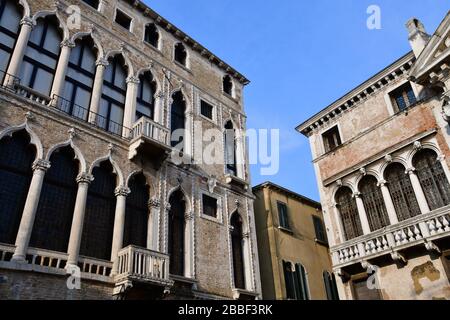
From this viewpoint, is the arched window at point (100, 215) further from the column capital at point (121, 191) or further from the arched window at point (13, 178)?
the arched window at point (13, 178)

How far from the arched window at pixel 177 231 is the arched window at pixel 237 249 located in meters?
2.50

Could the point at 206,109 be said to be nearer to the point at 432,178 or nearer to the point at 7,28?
the point at 7,28

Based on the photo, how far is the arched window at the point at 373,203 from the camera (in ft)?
47.0

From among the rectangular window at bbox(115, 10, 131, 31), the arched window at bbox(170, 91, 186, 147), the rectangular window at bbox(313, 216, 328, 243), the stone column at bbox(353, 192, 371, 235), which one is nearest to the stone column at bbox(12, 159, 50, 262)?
the arched window at bbox(170, 91, 186, 147)

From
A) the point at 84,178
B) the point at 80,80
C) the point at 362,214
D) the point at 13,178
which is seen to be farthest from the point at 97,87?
the point at 362,214

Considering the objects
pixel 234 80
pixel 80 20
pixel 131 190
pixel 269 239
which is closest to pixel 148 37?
pixel 80 20

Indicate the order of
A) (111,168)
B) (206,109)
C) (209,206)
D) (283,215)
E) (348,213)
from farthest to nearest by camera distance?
(283,215) < (206,109) < (348,213) < (209,206) < (111,168)

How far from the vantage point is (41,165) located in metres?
10.4

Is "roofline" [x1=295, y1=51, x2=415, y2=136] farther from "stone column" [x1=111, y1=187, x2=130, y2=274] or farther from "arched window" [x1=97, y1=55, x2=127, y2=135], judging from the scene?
"stone column" [x1=111, y1=187, x2=130, y2=274]

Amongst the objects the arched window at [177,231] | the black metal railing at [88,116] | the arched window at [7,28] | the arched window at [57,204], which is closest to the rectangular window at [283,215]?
the arched window at [177,231]

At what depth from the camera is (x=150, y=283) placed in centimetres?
1038

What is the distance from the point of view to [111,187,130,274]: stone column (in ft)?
36.0

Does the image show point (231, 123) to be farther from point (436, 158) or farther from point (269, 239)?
point (436, 158)

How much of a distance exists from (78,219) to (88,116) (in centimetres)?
363
